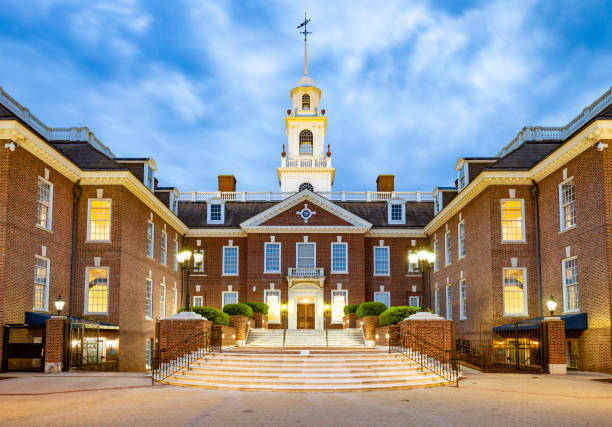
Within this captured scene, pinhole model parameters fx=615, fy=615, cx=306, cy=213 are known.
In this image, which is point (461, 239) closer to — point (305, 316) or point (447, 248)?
point (447, 248)

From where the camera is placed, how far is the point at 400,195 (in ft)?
145

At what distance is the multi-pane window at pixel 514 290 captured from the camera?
25984 millimetres

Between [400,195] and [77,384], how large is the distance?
30.9 meters

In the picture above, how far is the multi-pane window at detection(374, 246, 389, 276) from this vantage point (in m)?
40.3

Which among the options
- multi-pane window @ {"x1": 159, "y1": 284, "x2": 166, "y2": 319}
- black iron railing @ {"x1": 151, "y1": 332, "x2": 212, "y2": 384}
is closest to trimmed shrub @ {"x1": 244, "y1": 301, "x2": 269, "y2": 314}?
multi-pane window @ {"x1": 159, "y1": 284, "x2": 166, "y2": 319}

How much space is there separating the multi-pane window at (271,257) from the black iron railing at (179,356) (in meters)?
18.3

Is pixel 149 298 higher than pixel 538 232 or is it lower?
lower

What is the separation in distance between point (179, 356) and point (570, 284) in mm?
14391

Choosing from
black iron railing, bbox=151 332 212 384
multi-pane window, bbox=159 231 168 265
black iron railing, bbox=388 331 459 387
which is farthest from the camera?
multi-pane window, bbox=159 231 168 265

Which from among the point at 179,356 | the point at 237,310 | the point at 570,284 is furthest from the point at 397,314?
the point at 179,356

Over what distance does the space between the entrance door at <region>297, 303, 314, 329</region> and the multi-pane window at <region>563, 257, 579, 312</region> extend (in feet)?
60.9

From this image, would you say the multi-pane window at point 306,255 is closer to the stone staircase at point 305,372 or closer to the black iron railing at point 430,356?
the black iron railing at point 430,356

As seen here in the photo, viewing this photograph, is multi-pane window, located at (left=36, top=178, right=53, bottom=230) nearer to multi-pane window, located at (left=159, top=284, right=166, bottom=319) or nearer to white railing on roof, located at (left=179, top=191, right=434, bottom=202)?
multi-pane window, located at (left=159, top=284, right=166, bottom=319)

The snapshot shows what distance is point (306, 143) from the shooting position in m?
52.0
